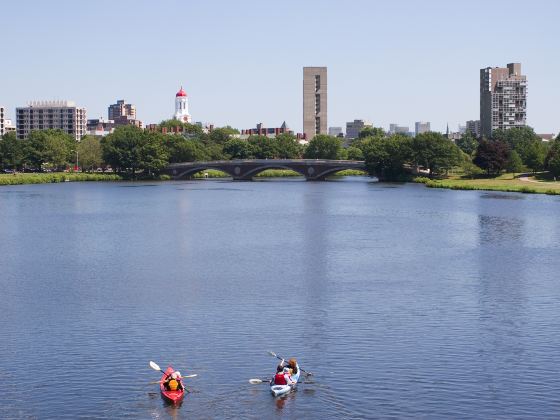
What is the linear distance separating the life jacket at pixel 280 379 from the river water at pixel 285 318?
31.9 inches

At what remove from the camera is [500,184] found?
160125 millimetres

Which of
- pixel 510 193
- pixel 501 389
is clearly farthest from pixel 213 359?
pixel 510 193

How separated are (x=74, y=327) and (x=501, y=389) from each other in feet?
73.0

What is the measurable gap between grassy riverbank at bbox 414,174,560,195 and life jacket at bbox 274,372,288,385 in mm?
112587

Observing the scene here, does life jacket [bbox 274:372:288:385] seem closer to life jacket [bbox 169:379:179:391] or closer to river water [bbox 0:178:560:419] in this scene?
river water [bbox 0:178:560:419]

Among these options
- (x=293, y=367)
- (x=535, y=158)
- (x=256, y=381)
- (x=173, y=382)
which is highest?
(x=535, y=158)

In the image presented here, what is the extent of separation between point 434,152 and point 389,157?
14.2m

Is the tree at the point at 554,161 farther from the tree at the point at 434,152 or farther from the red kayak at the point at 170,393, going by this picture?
the red kayak at the point at 170,393

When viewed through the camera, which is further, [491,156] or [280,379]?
[491,156]

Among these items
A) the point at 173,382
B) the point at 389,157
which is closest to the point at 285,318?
the point at 173,382

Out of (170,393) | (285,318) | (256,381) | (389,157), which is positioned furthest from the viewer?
(389,157)

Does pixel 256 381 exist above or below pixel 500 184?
below

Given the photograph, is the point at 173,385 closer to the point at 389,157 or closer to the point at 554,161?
the point at 554,161

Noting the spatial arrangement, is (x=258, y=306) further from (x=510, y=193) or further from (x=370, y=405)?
(x=510, y=193)
